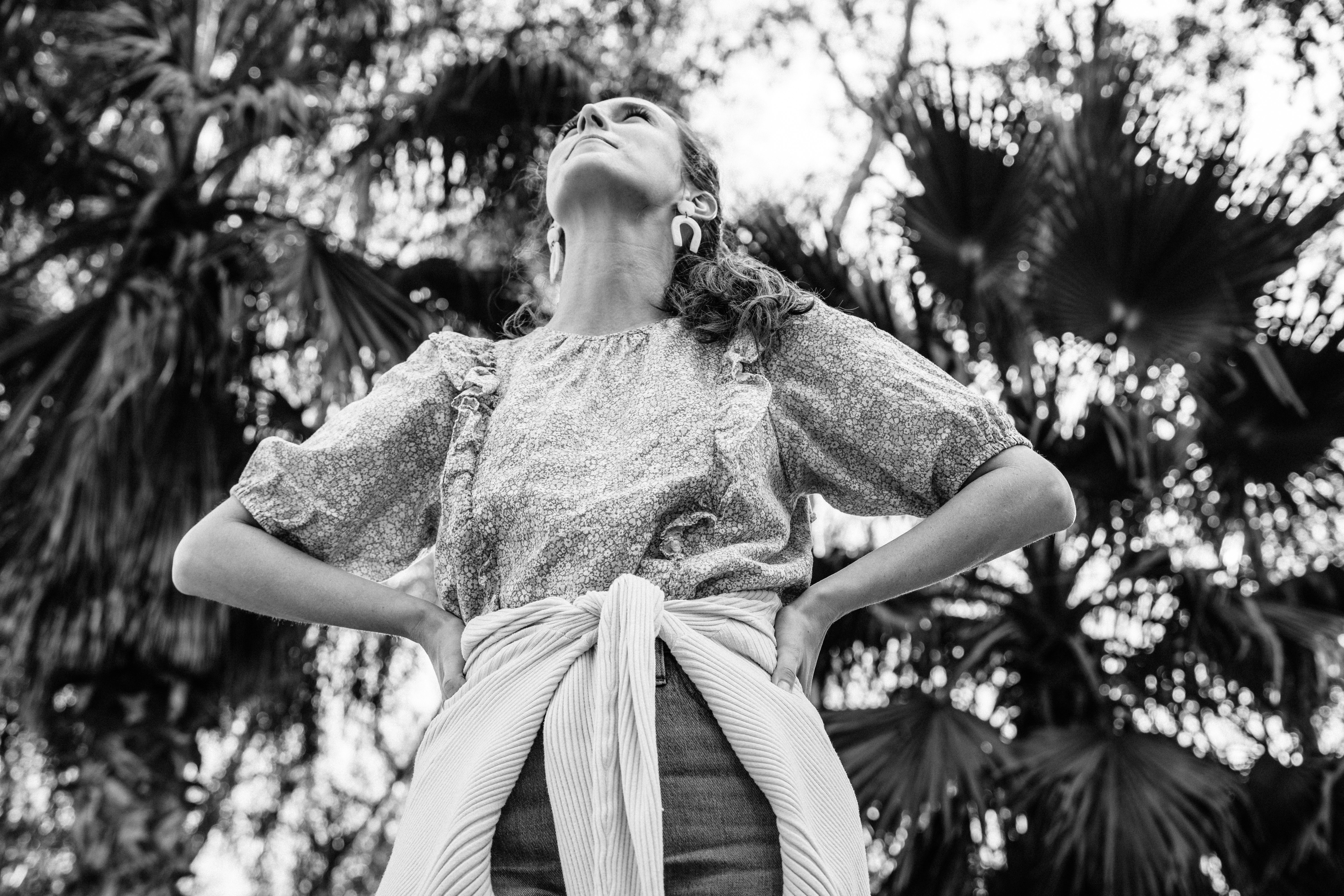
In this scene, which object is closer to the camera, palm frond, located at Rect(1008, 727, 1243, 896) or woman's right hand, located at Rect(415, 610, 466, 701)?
woman's right hand, located at Rect(415, 610, 466, 701)

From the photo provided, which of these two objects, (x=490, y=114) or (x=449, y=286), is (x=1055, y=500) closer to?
(x=449, y=286)

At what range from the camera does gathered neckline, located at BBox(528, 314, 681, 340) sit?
1657 mm

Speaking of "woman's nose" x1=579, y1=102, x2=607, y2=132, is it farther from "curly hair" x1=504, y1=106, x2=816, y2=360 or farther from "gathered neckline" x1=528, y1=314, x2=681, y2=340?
"gathered neckline" x1=528, y1=314, x2=681, y2=340

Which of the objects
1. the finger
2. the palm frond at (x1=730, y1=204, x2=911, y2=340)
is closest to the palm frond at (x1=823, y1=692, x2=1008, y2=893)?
the palm frond at (x1=730, y1=204, x2=911, y2=340)

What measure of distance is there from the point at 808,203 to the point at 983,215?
2704mm

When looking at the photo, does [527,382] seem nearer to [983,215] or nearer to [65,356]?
[983,215]

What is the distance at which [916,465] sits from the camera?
1505 millimetres

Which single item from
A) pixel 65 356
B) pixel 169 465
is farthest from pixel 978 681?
pixel 65 356

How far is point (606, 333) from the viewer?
1684 millimetres

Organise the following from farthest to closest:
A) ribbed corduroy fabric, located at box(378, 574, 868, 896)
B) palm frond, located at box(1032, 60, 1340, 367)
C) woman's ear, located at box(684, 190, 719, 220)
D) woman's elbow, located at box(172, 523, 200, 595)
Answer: palm frond, located at box(1032, 60, 1340, 367), woman's ear, located at box(684, 190, 719, 220), woman's elbow, located at box(172, 523, 200, 595), ribbed corduroy fabric, located at box(378, 574, 868, 896)

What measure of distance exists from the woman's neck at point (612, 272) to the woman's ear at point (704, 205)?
7cm

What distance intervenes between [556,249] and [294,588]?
0.68 metres

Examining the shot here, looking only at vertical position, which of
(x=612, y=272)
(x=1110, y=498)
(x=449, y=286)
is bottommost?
(x=612, y=272)

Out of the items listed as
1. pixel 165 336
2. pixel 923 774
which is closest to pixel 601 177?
pixel 923 774
